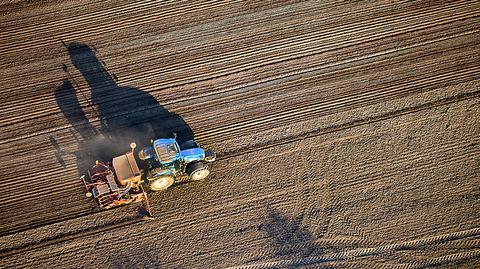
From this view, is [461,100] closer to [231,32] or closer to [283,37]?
[283,37]

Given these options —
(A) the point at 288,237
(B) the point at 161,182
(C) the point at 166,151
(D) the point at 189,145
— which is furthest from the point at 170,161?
(A) the point at 288,237

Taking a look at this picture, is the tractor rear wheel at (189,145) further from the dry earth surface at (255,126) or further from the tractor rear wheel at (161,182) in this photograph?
the tractor rear wheel at (161,182)

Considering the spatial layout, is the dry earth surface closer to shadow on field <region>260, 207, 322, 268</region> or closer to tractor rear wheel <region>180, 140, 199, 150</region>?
shadow on field <region>260, 207, 322, 268</region>

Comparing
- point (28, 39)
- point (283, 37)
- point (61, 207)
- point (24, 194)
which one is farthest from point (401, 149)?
point (28, 39)

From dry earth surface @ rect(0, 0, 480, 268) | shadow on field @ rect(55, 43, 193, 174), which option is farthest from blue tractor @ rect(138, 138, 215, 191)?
shadow on field @ rect(55, 43, 193, 174)

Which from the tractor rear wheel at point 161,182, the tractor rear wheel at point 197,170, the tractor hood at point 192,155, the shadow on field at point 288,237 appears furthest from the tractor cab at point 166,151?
the shadow on field at point 288,237
